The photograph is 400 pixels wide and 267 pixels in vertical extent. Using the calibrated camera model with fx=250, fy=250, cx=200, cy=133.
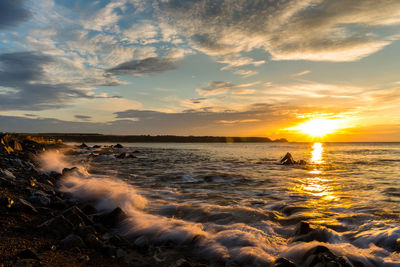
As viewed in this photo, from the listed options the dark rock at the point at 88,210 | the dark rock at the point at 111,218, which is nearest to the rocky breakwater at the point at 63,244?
the dark rock at the point at 111,218

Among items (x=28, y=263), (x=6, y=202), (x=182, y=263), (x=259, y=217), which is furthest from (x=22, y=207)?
(x=259, y=217)

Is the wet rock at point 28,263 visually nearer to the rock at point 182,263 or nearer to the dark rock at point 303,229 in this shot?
the rock at point 182,263

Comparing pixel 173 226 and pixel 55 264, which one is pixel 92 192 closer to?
pixel 173 226

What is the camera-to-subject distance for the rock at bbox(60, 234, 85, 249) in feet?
14.1

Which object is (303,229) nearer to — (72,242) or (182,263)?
(182,263)

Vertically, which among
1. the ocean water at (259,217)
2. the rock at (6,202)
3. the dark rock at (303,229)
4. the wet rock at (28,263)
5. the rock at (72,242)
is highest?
the rock at (6,202)

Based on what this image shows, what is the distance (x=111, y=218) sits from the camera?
256 inches

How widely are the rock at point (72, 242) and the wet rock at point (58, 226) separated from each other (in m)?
0.39

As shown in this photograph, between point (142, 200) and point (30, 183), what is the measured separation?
3850 millimetres

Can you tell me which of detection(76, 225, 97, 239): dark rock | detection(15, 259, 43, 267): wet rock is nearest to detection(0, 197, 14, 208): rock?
detection(76, 225, 97, 239): dark rock

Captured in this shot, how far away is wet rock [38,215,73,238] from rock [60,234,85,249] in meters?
0.39

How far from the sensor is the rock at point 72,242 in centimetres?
429

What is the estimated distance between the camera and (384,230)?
5.84m

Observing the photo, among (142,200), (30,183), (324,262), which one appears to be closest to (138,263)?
(324,262)
